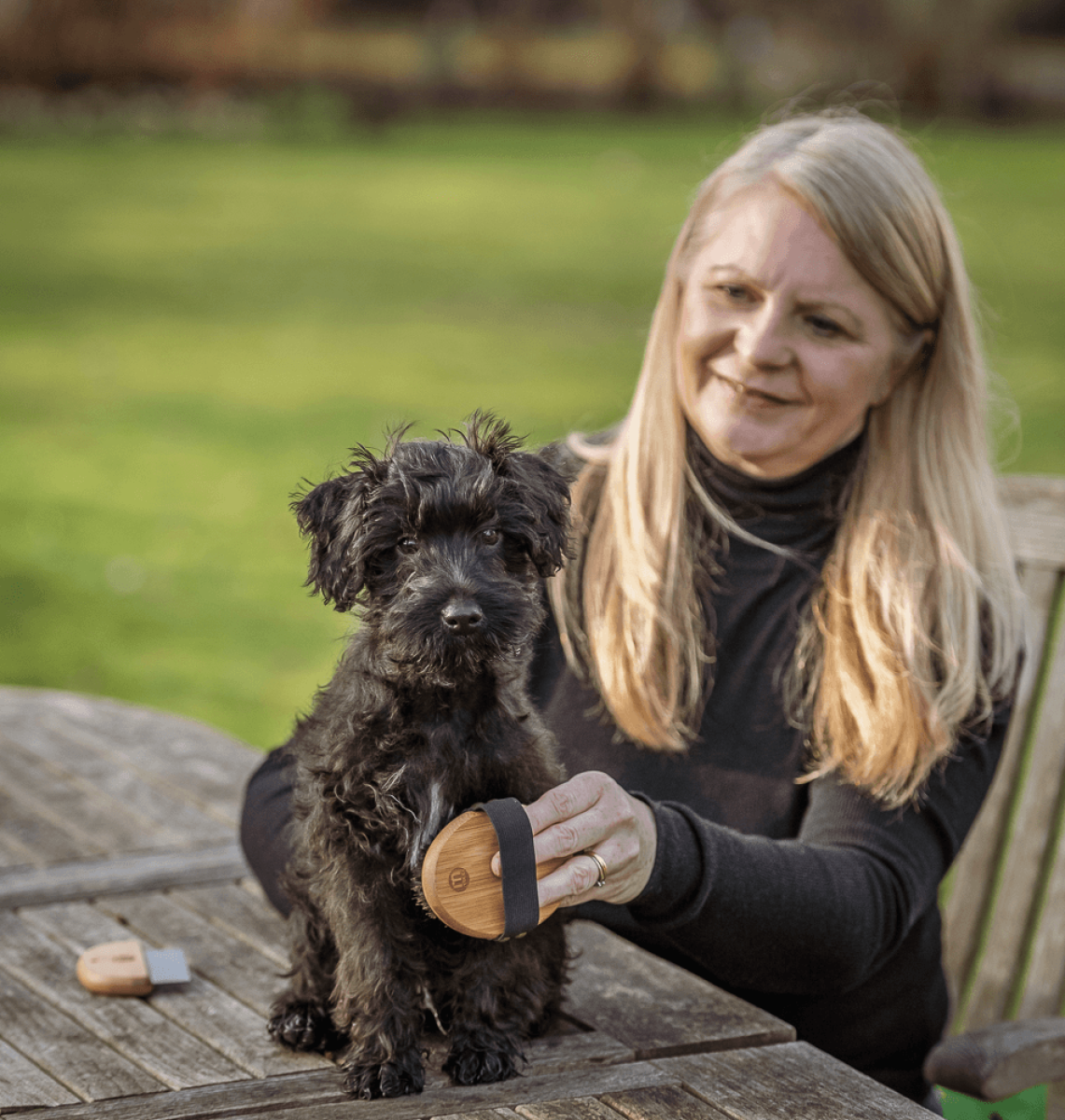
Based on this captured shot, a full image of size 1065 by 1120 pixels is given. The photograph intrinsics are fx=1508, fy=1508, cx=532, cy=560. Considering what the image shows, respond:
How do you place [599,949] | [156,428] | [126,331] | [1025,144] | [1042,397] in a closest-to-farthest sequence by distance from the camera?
1. [599,949]
2. [156,428]
3. [1042,397]
4. [126,331]
5. [1025,144]

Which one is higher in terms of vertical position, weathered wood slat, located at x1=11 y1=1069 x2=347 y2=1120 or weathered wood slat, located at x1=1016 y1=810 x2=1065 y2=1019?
weathered wood slat, located at x1=11 y1=1069 x2=347 y2=1120

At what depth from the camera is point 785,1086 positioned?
2.49 meters

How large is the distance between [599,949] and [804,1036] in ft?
1.93

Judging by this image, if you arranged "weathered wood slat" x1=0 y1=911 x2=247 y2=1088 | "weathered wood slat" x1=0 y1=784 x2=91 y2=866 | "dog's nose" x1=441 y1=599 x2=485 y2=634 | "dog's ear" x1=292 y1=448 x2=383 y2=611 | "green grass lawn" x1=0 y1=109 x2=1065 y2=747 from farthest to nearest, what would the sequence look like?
"green grass lawn" x1=0 y1=109 x2=1065 y2=747, "weathered wood slat" x1=0 y1=784 x2=91 y2=866, "weathered wood slat" x1=0 y1=911 x2=247 y2=1088, "dog's ear" x1=292 y1=448 x2=383 y2=611, "dog's nose" x1=441 y1=599 x2=485 y2=634

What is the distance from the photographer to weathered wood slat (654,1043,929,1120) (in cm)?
240

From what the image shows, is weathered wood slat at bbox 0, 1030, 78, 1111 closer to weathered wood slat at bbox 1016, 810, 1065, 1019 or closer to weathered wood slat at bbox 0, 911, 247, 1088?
weathered wood slat at bbox 0, 911, 247, 1088

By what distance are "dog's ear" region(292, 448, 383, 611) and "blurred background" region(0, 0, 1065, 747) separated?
0.75 ft

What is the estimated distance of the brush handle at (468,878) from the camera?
212 cm

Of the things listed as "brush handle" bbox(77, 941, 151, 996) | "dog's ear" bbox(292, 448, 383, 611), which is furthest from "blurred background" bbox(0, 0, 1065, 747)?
"brush handle" bbox(77, 941, 151, 996)

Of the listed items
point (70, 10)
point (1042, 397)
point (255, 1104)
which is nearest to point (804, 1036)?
point (255, 1104)

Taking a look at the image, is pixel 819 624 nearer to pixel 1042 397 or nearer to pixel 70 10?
pixel 1042 397

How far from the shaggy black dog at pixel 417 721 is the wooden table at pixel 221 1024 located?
0.43 feet

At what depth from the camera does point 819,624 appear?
343 cm

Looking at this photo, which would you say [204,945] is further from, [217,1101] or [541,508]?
[541,508]
